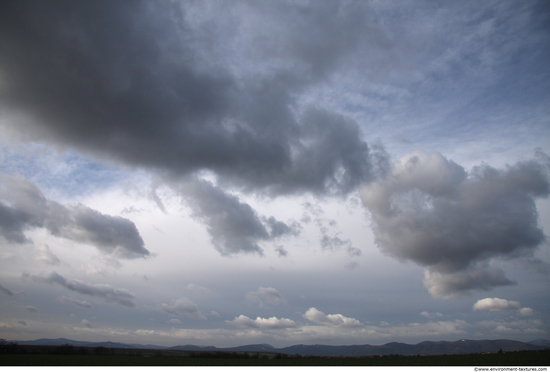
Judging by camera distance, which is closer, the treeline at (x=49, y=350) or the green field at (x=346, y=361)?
the green field at (x=346, y=361)

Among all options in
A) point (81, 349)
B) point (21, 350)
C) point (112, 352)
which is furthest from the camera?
point (112, 352)

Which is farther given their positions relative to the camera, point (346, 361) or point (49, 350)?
point (49, 350)

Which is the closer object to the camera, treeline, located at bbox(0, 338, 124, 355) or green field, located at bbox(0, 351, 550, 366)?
green field, located at bbox(0, 351, 550, 366)
